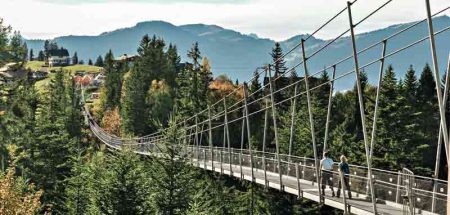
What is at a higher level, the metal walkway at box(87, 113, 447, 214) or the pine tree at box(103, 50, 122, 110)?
the pine tree at box(103, 50, 122, 110)

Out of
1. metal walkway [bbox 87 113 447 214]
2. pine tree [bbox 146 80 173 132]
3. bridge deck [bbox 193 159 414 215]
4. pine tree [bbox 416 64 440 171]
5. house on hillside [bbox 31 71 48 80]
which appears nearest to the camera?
metal walkway [bbox 87 113 447 214]

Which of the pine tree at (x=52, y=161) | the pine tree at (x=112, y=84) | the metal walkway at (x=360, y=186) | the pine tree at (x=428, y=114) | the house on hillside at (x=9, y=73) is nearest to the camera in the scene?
the metal walkway at (x=360, y=186)

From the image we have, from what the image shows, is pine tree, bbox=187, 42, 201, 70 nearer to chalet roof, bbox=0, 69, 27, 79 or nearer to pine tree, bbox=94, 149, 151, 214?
pine tree, bbox=94, 149, 151, 214

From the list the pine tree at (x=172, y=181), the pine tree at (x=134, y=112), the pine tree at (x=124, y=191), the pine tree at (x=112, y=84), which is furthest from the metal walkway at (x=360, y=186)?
the pine tree at (x=112, y=84)

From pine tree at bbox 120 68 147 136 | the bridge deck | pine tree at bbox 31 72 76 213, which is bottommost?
the bridge deck

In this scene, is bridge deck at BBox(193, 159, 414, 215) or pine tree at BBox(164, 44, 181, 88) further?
pine tree at BBox(164, 44, 181, 88)

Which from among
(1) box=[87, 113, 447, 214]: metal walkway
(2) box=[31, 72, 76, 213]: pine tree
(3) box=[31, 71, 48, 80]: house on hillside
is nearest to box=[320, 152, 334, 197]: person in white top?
(1) box=[87, 113, 447, 214]: metal walkway

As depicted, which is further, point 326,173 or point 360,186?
point 326,173

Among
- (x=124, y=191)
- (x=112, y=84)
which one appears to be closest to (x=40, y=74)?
(x=112, y=84)

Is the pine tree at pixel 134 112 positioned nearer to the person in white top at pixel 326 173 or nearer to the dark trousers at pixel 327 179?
the person in white top at pixel 326 173

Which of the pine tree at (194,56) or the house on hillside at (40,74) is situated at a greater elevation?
the house on hillside at (40,74)

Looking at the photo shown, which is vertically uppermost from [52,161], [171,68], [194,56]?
[171,68]

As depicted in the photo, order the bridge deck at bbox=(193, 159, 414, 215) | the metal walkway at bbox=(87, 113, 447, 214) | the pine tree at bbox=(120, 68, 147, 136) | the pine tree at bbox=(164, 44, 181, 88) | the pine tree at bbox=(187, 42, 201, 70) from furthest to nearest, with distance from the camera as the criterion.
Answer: the pine tree at bbox=(164, 44, 181, 88)
the pine tree at bbox=(187, 42, 201, 70)
the pine tree at bbox=(120, 68, 147, 136)
the bridge deck at bbox=(193, 159, 414, 215)
the metal walkway at bbox=(87, 113, 447, 214)

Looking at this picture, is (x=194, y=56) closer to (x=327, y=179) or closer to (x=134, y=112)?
(x=134, y=112)
